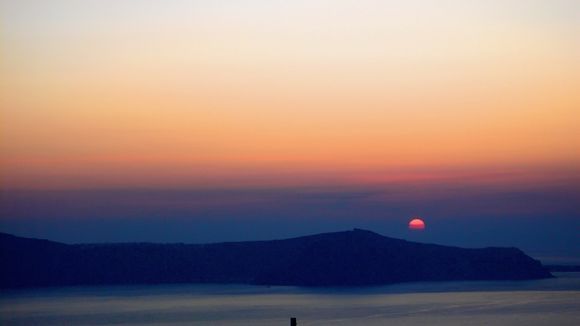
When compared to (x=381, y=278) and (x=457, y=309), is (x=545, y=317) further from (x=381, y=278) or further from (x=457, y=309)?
(x=381, y=278)

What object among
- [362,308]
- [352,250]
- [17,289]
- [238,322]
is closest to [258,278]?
[352,250]

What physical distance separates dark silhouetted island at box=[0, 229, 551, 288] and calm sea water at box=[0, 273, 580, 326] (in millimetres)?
1276

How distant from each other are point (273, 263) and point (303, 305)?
18590 mm

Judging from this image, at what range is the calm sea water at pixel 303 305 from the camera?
52.8m

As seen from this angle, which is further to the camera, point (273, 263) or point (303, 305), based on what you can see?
point (273, 263)

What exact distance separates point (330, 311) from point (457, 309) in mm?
7313

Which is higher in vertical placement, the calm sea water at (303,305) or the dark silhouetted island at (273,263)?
the dark silhouetted island at (273,263)

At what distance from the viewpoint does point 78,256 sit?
3241 inches

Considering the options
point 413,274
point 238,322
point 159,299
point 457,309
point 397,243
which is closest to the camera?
point 238,322

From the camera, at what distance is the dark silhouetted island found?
79938mm

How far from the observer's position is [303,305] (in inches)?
2552

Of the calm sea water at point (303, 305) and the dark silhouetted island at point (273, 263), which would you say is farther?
the dark silhouetted island at point (273, 263)

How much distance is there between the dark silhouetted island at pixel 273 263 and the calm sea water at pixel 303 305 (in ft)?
4.19

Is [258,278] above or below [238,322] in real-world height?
above
